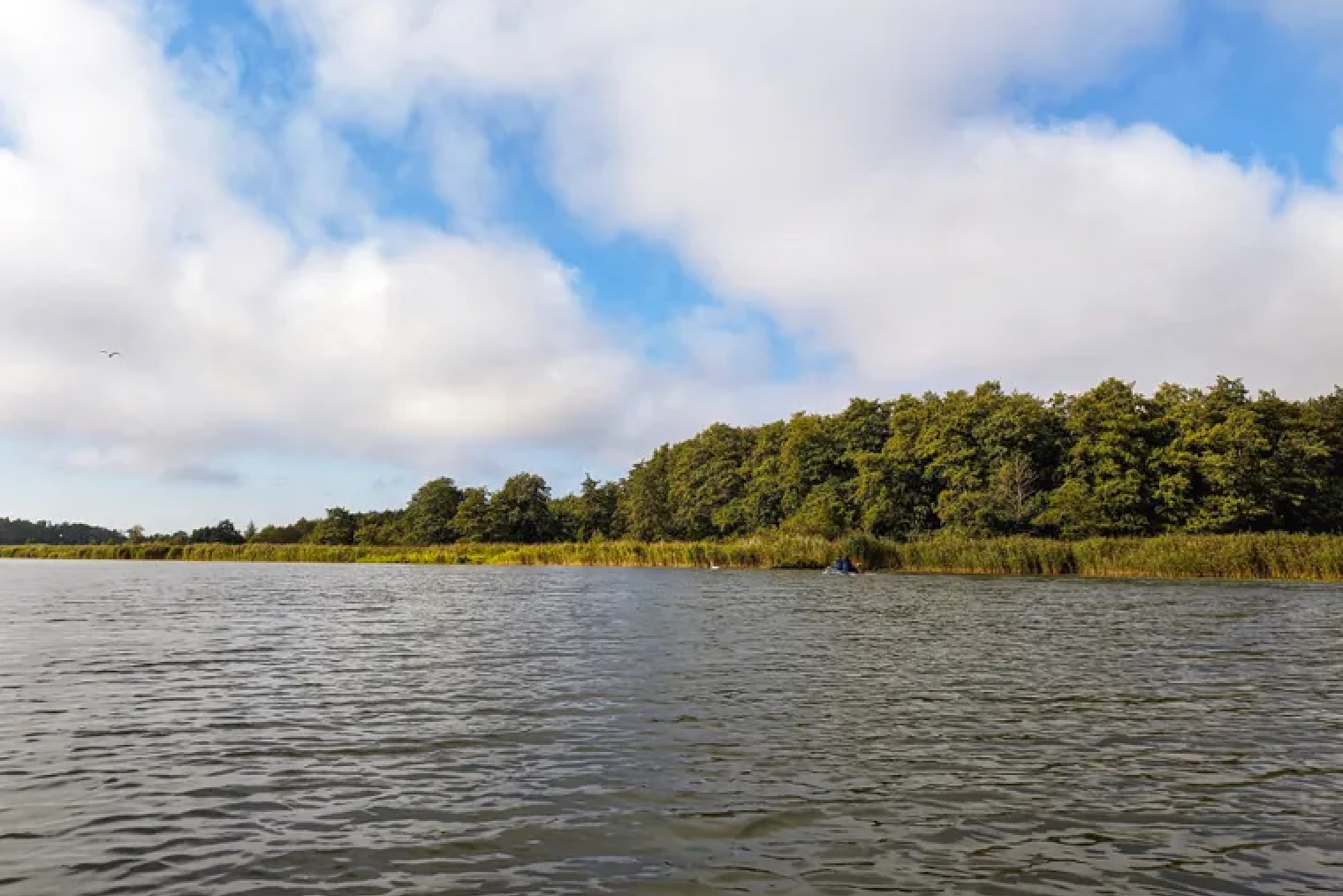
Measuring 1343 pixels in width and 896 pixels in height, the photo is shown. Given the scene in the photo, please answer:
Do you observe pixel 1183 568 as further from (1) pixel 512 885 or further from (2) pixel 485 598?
(1) pixel 512 885

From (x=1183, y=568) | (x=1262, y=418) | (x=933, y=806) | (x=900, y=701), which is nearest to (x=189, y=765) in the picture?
(x=933, y=806)

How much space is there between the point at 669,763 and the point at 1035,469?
266 ft

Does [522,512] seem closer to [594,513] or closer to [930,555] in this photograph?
[594,513]

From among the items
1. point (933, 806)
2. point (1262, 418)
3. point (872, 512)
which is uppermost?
point (1262, 418)

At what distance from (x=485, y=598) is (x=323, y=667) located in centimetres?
1947

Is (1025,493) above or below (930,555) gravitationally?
above

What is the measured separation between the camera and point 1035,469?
82312 mm

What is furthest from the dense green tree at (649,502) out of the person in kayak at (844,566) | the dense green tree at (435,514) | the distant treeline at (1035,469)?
the person in kayak at (844,566)

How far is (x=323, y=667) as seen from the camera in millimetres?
16516

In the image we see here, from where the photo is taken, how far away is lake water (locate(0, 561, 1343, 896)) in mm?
6648

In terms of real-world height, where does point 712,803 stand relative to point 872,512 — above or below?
below

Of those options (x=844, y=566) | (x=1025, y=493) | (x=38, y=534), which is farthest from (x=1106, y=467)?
(x=38, y=534)

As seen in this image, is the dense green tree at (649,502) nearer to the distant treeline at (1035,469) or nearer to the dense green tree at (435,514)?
the distant treeline at (1035,469)

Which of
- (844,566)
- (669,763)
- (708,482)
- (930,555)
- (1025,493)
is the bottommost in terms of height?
(669,763)
